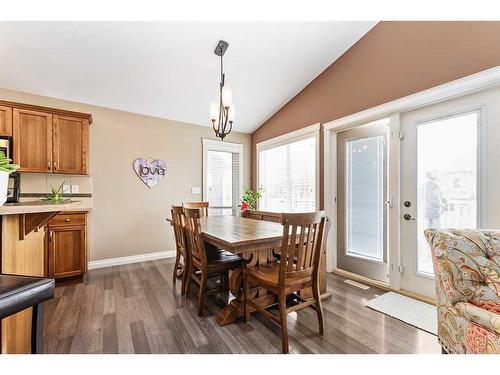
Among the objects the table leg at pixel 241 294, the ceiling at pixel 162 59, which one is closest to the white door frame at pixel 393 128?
the ceiling at pixel 162 59

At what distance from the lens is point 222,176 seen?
461 cm

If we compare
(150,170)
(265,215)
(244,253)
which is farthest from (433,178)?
(150,170)

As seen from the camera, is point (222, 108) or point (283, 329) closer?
point (283, 329)

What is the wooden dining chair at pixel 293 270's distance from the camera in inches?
61.4

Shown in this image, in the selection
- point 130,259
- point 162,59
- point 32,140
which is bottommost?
point 130,259

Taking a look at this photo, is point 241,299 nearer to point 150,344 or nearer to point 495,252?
point 150,344

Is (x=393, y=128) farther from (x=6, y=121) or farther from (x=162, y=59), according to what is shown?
(x=6, y=121)

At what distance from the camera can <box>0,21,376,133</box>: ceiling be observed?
2285 mm

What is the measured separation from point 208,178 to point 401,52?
11.2 ft

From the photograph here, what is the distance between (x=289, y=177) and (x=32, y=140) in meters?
3.62

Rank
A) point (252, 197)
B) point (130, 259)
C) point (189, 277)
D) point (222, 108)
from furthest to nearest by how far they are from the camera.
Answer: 1. point (252, 197)
2. point (130, 259)
3. point (222, 108)
4. point (189, 277)

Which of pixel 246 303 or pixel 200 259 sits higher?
pixel 200 259

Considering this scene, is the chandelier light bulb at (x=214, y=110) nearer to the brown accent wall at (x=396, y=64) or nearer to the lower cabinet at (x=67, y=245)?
the brown accent wall at (x=396, y=64)
